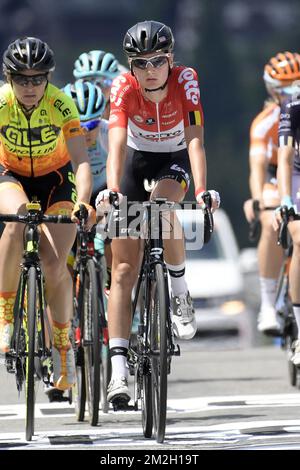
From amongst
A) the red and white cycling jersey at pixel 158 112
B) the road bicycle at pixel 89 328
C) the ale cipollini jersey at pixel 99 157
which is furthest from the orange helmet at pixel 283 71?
the red and white cycling jersey at pixel 158 112

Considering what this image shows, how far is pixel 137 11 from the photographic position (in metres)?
38.8

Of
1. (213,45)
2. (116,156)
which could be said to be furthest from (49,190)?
(213,45)

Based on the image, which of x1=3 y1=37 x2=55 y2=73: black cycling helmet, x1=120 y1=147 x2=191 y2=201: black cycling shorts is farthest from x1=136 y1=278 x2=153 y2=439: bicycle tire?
x1=3 y1=37 x2=55 y2=73: black cycling helmet

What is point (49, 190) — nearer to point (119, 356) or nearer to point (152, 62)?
point (152, 62)

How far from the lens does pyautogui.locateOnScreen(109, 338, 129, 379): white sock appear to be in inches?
396

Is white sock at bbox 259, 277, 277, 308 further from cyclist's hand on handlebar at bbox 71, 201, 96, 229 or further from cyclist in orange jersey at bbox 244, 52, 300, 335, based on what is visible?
cyclist's hand on handlebar at bbox 71, 201, 96, 229

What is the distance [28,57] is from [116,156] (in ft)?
2.62

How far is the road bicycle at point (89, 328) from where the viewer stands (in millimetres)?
10703

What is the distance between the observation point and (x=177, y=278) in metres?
10.5

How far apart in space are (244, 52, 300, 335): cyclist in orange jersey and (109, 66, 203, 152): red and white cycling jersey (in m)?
3.23

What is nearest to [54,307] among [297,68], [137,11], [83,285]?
[83,285]

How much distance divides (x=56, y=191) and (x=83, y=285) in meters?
0.78

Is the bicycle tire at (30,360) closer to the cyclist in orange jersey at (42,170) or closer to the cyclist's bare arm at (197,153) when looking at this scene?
the cyclist in orange jersey at (42,170)
